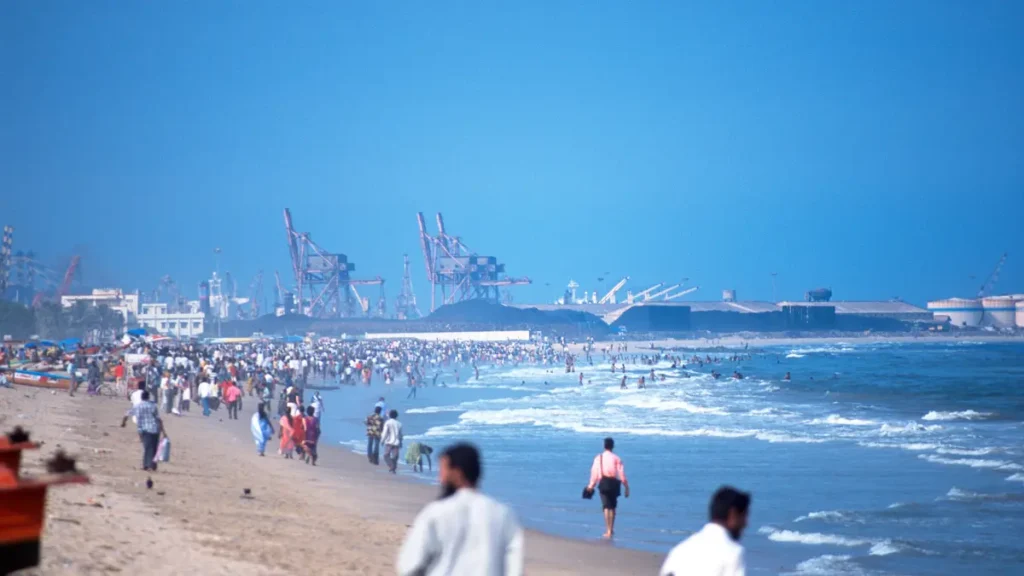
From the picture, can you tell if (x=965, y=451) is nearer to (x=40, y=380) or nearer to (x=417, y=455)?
(x=417, y=455)

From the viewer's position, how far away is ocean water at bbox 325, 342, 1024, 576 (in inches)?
421

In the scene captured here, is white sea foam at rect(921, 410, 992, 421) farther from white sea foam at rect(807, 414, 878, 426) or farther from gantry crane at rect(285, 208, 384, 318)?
gantry crane at rect(285, 208, 384, 318)

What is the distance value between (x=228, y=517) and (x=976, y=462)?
1250 centimetres

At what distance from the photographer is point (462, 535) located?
3.41 m

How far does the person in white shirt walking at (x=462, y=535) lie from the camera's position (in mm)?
3377

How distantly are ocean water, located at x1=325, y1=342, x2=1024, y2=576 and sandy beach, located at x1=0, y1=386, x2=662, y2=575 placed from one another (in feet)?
4.32

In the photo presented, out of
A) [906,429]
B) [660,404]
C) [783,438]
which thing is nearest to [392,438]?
[783,438]

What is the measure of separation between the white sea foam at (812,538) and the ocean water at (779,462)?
0.02 metres

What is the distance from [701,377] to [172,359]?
28.8 metres

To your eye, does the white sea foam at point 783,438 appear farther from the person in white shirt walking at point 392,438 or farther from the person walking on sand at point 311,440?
the person walking on sand at point 311,440

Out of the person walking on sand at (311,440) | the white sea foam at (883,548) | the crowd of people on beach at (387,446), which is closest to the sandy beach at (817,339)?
the crowd of people on beach at (387,446)

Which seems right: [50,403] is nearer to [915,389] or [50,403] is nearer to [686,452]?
[686,452]

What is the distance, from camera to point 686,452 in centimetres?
1900

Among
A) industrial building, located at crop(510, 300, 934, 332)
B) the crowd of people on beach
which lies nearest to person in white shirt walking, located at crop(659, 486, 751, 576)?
the crowd of people on beach
